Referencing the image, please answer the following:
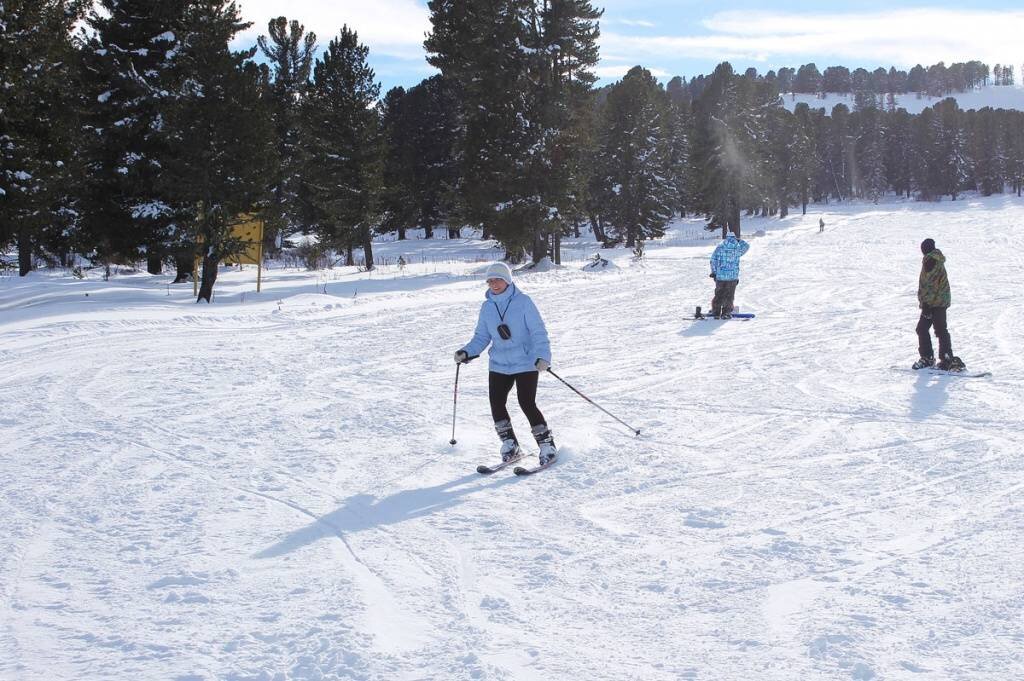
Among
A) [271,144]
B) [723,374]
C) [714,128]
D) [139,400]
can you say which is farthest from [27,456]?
[714,128]

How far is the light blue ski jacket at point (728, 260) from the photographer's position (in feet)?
55.8

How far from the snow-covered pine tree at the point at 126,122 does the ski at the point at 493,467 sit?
756 inches

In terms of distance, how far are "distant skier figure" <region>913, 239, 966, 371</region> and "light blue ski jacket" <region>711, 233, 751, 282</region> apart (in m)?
5.74

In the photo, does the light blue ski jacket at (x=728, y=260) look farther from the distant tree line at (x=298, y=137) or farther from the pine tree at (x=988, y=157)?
the pine tree at (x=988, y=157)

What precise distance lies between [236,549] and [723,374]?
25.5ft

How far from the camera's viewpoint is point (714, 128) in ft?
187

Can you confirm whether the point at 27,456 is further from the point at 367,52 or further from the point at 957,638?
the point at 367,52

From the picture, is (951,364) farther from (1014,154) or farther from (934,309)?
(1014,154)

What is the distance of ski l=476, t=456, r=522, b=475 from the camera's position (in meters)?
7.18

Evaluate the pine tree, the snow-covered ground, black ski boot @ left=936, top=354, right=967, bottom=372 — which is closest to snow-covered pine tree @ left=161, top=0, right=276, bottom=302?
the snow-covered ground

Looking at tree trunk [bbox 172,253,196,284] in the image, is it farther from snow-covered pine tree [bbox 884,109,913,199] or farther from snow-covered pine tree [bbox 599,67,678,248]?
snow-covered pine tree [bbox 884,109,913,199]

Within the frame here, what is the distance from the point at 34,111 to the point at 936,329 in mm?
20867

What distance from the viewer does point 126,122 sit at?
24297mm

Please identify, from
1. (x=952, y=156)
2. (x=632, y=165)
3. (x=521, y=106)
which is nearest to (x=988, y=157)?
(x=952, y=156)
